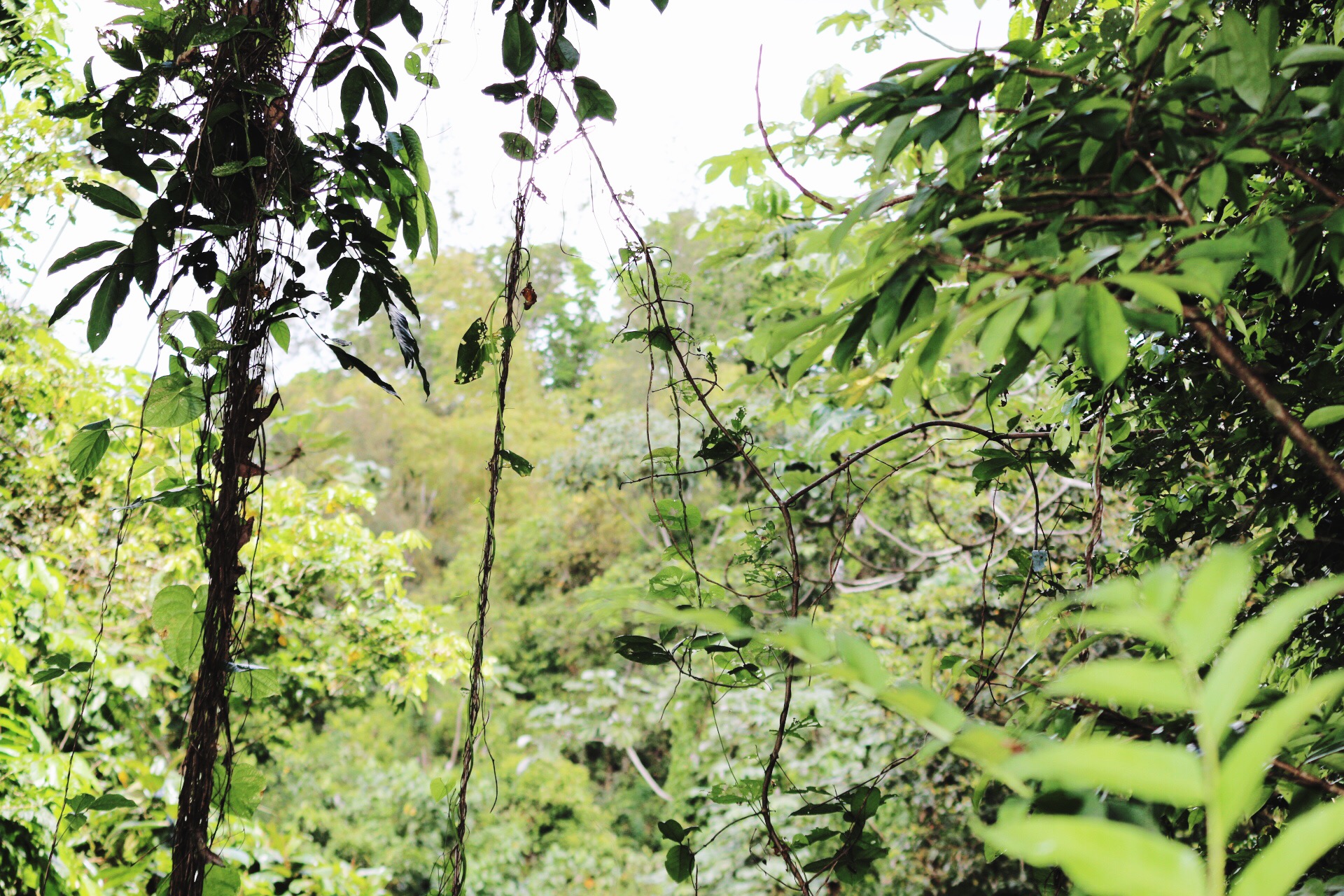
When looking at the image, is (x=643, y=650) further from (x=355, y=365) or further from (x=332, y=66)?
(x=332, y=66)

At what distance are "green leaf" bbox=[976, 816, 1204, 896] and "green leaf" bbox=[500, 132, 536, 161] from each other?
88cm

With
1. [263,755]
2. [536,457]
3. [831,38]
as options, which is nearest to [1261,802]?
[831,38]

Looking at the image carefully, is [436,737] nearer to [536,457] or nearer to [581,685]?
[536,457]

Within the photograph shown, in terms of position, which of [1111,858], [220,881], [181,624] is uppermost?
[181,624]

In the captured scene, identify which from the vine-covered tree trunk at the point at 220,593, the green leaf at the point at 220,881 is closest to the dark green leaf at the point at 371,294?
the vine-covered tree trunk at the point at 220,593

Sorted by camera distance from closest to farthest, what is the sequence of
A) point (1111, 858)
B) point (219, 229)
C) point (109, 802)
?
point (1111, 858), point (219, 229), point (109, 802)

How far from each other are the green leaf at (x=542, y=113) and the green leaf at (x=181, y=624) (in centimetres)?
62

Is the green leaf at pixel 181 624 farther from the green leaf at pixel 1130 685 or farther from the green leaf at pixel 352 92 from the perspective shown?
the green leaf at pixel 1130 685

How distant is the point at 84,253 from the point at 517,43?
47 cm

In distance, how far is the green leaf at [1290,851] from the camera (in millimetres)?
179

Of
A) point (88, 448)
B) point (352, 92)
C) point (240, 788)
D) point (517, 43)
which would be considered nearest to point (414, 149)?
point (352, 92)

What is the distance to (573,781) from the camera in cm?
541

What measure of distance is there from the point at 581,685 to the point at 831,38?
331 cm

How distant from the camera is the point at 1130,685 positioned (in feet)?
0.67
